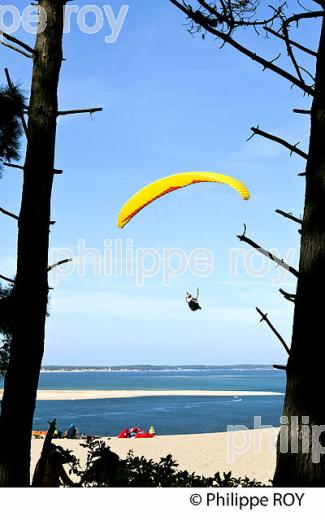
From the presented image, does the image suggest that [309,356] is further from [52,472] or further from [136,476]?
[52,472]

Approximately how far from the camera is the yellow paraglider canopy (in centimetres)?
724

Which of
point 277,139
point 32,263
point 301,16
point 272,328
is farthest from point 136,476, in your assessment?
point 301,16

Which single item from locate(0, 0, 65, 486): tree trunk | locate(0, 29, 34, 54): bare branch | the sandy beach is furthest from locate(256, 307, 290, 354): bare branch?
the sandy beach

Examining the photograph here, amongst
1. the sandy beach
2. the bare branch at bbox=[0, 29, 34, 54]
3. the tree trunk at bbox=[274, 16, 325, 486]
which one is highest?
the bare branch at bbox=[0, 29, 34, 54]

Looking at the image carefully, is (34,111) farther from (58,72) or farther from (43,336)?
(43,336)

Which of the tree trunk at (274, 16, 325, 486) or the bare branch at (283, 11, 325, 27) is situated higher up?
the bare branch at (283, 11, 325, 27)

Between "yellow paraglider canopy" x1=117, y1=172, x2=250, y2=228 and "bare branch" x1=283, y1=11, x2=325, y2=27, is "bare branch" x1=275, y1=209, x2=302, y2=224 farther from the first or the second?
"yellow paraglider canopy" x1=117, y1=172, x2=250, y2=228

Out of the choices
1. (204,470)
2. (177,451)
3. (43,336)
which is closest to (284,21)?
(43,336)

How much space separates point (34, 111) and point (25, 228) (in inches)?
45.8

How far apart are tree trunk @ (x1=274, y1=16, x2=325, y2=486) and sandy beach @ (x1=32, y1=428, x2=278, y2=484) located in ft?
44.2

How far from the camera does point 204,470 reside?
1880 centimetres

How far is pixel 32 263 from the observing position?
5.84m

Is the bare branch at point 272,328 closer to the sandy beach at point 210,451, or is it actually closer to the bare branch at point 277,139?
the bare branch at point 277,139

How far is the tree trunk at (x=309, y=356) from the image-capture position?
11.5ft
